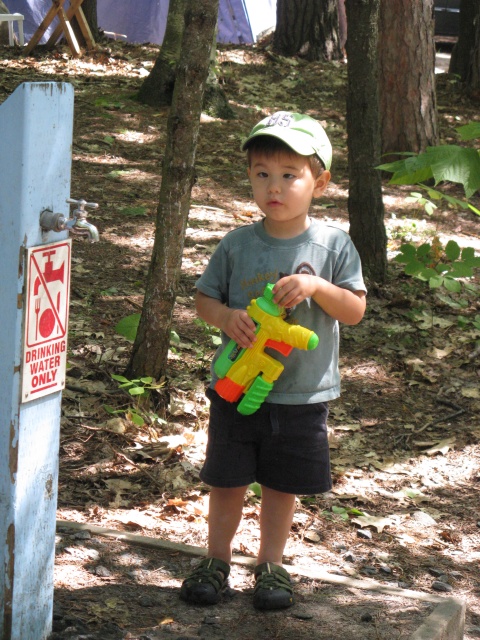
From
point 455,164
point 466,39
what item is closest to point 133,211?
point 455,164

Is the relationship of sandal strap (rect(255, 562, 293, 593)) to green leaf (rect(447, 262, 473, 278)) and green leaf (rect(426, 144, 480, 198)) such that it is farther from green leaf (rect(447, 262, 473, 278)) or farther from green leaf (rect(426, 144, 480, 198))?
green leaf (rect(447, 262, 473, 278))

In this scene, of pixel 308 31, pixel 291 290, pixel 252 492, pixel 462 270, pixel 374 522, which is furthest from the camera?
A: pixel 308 31

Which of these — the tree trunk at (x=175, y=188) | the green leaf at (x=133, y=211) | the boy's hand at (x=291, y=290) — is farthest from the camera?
the green leaf at (x=133, y=211)

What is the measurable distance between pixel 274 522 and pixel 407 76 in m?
6.33

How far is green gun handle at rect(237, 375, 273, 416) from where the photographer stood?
106 inches

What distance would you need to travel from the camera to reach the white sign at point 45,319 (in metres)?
2.11

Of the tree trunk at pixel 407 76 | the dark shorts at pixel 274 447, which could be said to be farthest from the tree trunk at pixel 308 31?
the dark shorts at pixel 274 447

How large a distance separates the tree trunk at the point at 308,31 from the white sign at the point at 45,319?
1196 centimetres

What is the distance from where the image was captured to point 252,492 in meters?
4.08

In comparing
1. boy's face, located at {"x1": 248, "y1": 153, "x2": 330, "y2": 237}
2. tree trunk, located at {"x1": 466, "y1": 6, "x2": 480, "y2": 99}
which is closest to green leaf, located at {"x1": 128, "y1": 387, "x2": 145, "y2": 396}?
boy's face, located at {"x1": 248, "y1": 153, "x2": 330, "y2": 237}

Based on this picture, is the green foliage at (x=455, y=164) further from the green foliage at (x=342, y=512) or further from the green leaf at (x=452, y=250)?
the green leaf at (x=452, y=250)

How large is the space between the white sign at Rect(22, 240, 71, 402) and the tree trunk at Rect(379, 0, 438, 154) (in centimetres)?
669

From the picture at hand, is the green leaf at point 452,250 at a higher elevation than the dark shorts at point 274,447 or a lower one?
higher

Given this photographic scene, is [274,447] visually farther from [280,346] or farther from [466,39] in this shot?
[466,39]
